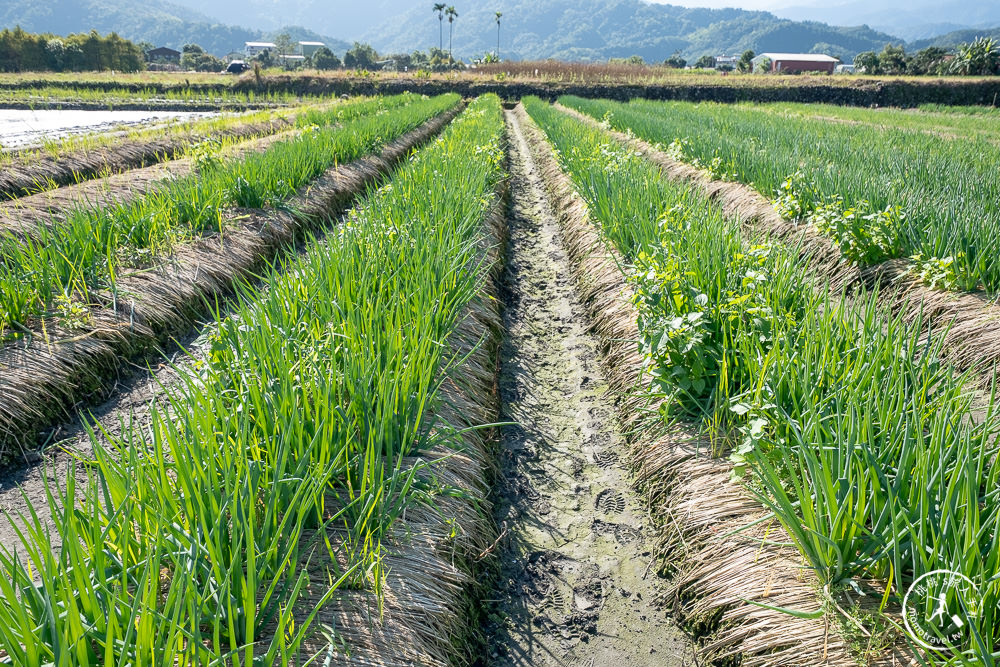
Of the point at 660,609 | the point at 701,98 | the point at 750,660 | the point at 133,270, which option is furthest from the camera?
the point at 701,98

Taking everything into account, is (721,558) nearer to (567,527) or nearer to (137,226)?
(567,527)

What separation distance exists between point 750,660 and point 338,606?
1132 millimetres

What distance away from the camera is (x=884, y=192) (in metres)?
4.51

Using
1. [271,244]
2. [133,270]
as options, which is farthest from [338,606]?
[271,244]

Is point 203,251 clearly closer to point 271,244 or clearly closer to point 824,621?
point 271,244

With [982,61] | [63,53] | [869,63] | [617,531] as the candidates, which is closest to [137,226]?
[617,531]

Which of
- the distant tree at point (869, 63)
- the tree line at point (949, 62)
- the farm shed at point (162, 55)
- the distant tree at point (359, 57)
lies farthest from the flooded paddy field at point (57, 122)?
the farm shed at point (162, 55)

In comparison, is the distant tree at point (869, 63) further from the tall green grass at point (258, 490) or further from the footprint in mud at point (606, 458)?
the tall green grass at point (258, 490)

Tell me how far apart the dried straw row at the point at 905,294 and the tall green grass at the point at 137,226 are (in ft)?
13.0

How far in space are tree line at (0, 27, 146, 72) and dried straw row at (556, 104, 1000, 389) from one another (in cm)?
4132

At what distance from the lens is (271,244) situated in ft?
16.8

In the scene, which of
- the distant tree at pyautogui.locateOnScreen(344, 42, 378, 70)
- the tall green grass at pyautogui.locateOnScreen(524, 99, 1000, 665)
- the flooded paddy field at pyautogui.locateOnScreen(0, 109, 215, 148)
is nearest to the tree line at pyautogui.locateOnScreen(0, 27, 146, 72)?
the flooded paddy field at pyautogui.locateOnScreen(0, 109, 215, 148)

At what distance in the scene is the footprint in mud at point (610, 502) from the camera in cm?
250

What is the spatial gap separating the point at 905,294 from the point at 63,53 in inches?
1749
